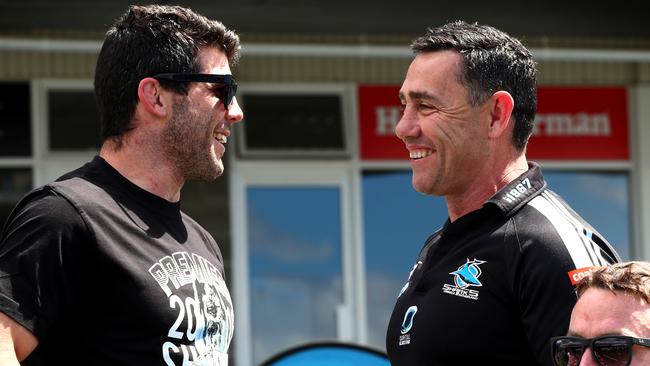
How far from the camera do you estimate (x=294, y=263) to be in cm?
934

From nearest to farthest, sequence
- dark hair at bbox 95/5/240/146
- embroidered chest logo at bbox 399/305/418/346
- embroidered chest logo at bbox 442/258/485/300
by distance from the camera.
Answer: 1. embroidered chest logo at bbox 442/258/485/300
2. embroidered chest logo at bbox 399/305/418/346
3. dark hair at bbox 95/5/240/146

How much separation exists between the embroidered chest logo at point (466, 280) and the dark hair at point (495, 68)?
0.45 m

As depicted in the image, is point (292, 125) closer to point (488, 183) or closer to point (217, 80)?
point (217, 80)

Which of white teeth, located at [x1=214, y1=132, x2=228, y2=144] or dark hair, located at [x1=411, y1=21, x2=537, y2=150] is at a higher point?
dark hair, located at [x1=411, y1=21, x2=537, y2=150]

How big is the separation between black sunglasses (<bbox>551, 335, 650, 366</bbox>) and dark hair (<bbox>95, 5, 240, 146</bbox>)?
1.40 metres

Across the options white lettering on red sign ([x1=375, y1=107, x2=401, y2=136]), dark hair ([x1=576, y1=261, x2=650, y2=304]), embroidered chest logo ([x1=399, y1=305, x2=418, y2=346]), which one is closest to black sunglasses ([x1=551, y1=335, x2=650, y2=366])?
dark hair ([x1=576, y1=261, x2=650, y2=304])

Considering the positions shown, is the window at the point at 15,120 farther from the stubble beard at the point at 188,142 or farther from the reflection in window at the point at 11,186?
the stubble beard at the point at 188,142

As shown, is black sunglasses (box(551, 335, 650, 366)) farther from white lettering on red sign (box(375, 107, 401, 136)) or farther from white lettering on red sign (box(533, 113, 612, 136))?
white lettering on red sign (box(533, 113, 612, 136))

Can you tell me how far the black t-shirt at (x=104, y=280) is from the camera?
2.97 metres

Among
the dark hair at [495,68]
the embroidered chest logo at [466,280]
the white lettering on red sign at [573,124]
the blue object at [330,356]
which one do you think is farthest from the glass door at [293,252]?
the embroidered chest logo at [466,280]

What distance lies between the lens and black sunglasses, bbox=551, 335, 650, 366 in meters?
2.52

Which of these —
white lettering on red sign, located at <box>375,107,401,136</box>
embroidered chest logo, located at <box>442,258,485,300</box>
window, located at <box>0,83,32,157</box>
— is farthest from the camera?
white lettering on red sign, located at <box>375,107,401,136</box>

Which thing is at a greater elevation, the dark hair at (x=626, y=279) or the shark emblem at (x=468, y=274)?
the dark hair at (x=626, y=279)

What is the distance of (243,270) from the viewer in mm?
9156
